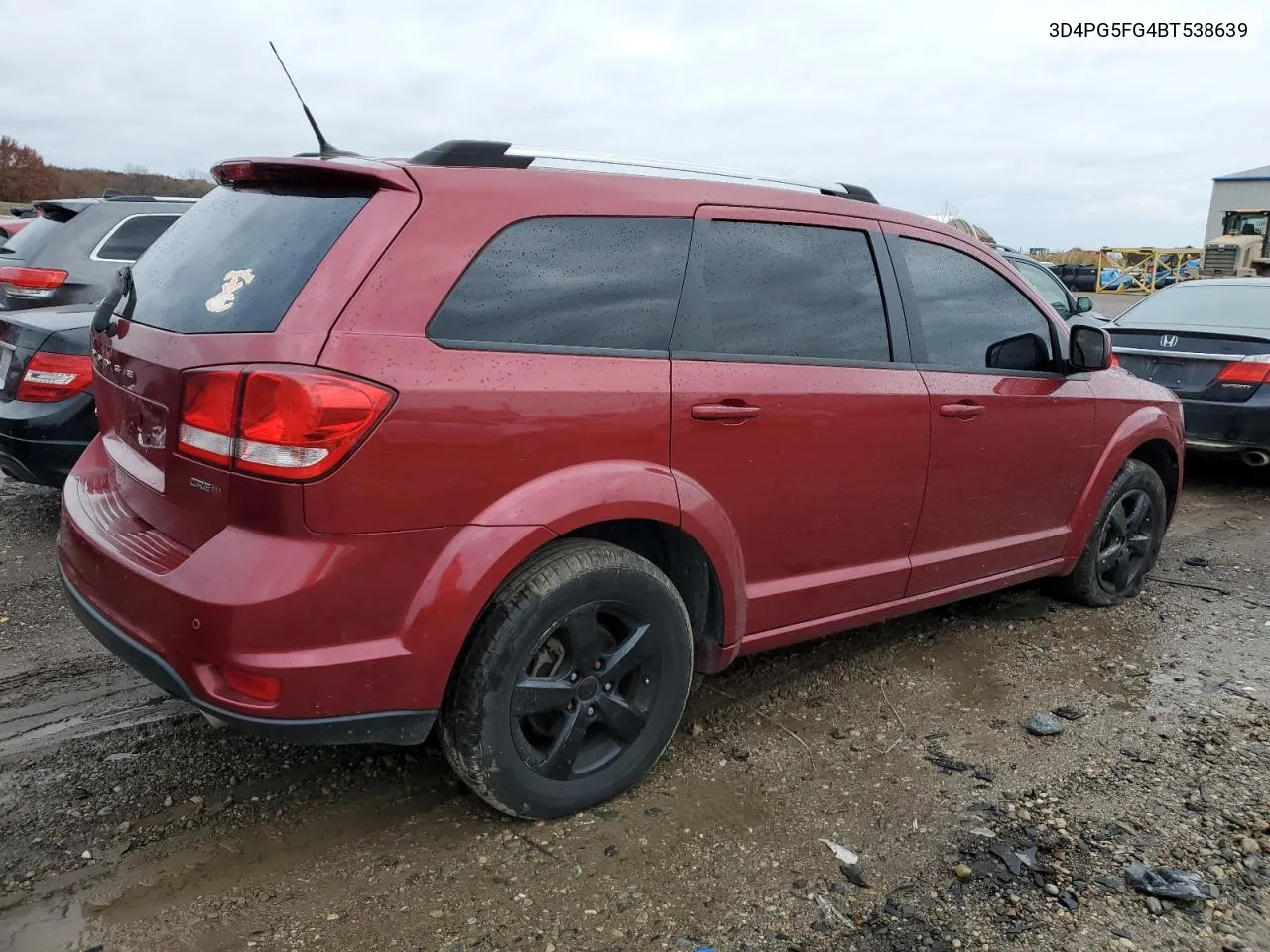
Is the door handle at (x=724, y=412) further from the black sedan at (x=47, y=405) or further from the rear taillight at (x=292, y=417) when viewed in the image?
the black sedan at (x=47, y=405)

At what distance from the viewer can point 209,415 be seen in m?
2.25

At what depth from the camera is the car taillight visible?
6.58m

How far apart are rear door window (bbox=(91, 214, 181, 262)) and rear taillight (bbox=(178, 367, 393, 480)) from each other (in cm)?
461

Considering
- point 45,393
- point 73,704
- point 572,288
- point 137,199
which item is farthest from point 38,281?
point 572,288

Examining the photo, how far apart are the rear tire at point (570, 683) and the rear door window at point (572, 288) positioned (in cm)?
57

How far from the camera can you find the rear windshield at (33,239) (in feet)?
20.3

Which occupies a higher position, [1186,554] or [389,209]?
[389,209]

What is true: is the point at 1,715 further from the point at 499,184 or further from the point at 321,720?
the point at 499,184

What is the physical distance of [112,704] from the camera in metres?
3.35

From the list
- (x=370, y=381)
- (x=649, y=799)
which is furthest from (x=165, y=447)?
(x=649, y=799)

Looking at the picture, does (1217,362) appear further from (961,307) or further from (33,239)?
(33,239)

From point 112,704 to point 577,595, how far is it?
1.90 metres

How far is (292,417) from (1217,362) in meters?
6.67

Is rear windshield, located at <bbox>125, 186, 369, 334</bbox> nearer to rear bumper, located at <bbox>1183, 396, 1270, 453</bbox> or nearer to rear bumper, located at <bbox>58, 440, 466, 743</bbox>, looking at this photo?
rear bumper, located at <bbox>58, 440, 466, 743</bbox>
